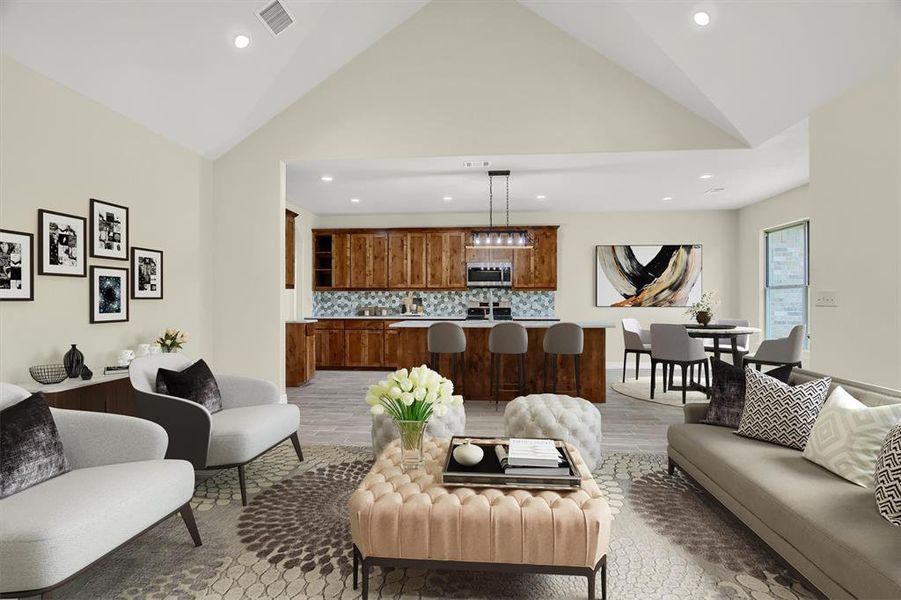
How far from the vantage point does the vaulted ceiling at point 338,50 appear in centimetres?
326

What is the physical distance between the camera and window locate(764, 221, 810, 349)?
22.5 feet

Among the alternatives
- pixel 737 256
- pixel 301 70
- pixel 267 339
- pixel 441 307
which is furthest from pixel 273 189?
pixel 737 256

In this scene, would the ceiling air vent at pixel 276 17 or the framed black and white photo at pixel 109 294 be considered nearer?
the framed black and white photo at pixel 109 294

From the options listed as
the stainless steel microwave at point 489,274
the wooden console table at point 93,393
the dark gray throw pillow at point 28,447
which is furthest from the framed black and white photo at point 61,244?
the stainless steel microwave at point 489,274

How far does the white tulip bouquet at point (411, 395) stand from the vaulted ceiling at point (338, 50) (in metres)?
3.26

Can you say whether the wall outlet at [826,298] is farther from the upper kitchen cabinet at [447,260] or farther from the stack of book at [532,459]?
the upper kitchen cabinet at [447,260]

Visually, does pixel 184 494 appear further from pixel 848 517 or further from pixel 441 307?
pixel 441 307

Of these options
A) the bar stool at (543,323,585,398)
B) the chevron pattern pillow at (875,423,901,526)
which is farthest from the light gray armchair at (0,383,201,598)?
the bar stool at (543,323,585,398)

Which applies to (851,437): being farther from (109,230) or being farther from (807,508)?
(109,230)

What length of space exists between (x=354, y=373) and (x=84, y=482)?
5940mm

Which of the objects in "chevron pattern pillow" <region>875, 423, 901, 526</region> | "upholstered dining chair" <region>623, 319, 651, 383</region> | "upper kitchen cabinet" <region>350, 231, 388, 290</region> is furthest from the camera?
"upper kitchen cabinet" <region>350, 231, 388, 290</region>

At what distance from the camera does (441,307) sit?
350 inches

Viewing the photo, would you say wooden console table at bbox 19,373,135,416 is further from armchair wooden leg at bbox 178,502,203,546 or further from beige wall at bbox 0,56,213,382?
armchair wooden leg at bbox 178,502,203,546

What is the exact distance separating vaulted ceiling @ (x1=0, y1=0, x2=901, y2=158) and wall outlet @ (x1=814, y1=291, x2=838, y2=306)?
1526mm
